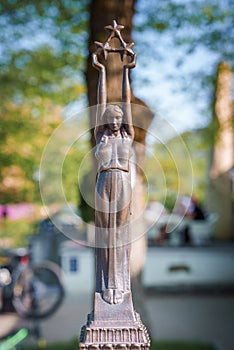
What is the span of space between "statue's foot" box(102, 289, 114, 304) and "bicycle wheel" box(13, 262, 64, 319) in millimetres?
5892

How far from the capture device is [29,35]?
26.3 ft

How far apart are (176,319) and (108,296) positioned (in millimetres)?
6130

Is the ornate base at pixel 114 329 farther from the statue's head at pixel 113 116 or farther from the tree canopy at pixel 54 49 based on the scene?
the tree canopy at pixel 54 49

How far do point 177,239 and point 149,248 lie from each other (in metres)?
1.94

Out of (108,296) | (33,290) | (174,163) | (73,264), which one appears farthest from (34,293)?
(108,296)

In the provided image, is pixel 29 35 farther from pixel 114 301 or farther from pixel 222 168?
pixel 222 168

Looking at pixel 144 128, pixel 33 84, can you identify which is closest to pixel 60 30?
pixel 33 84

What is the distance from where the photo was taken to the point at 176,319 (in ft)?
30.8

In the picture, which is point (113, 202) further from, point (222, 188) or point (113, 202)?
point (222, 188)

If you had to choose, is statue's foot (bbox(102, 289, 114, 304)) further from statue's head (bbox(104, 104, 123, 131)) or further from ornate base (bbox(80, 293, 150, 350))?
statue's head (bbox(104, 104, 123, 131))

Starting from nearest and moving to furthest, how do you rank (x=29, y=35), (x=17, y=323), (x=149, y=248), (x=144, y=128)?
(x=144, y=128)
(x=29, y=35)
(x=17, y=323)
(x=149, y=248)

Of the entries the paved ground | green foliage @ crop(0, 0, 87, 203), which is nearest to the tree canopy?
green foliage @ crop(0, 0, 87, 203)

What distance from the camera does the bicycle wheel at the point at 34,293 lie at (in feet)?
30.5

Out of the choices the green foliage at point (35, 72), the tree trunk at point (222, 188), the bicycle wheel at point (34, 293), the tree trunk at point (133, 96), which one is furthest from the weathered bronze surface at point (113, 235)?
the tree trunk at point (222, 188)
